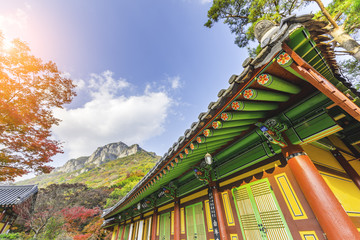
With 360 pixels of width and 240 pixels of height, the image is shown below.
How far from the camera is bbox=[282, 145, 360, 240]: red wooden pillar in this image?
2.17 meters

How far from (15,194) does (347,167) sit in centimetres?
2866

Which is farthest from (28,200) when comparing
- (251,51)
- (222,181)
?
(251,51)

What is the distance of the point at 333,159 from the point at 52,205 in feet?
94.2

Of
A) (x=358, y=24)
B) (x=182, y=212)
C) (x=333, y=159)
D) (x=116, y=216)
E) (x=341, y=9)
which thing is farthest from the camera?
(x=116, y=216)

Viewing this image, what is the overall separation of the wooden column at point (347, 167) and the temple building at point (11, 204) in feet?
82.2

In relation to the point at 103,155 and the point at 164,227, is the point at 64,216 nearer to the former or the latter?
the point at 164,227

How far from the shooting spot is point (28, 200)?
17.5 metres

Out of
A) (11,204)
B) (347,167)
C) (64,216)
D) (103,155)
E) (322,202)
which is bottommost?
(322,202)

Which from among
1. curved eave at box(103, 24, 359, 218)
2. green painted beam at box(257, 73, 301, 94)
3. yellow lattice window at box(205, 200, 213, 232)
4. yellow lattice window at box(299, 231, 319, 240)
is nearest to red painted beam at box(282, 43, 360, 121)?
curved eave at box(103, 24, 359, 218)

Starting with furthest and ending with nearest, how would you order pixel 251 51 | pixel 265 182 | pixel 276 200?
pixel 251 51 → pixel 265 182 → pixel 276 200

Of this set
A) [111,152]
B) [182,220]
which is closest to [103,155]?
[111,152]

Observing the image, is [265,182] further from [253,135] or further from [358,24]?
[358,24]

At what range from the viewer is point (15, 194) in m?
17.5

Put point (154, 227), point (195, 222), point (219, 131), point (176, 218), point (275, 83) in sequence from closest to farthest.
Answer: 1. point (275, 83)
2. point (219, 131)
3. point (195, 222)
4. point (176, 218)
5. point (154, 227)
